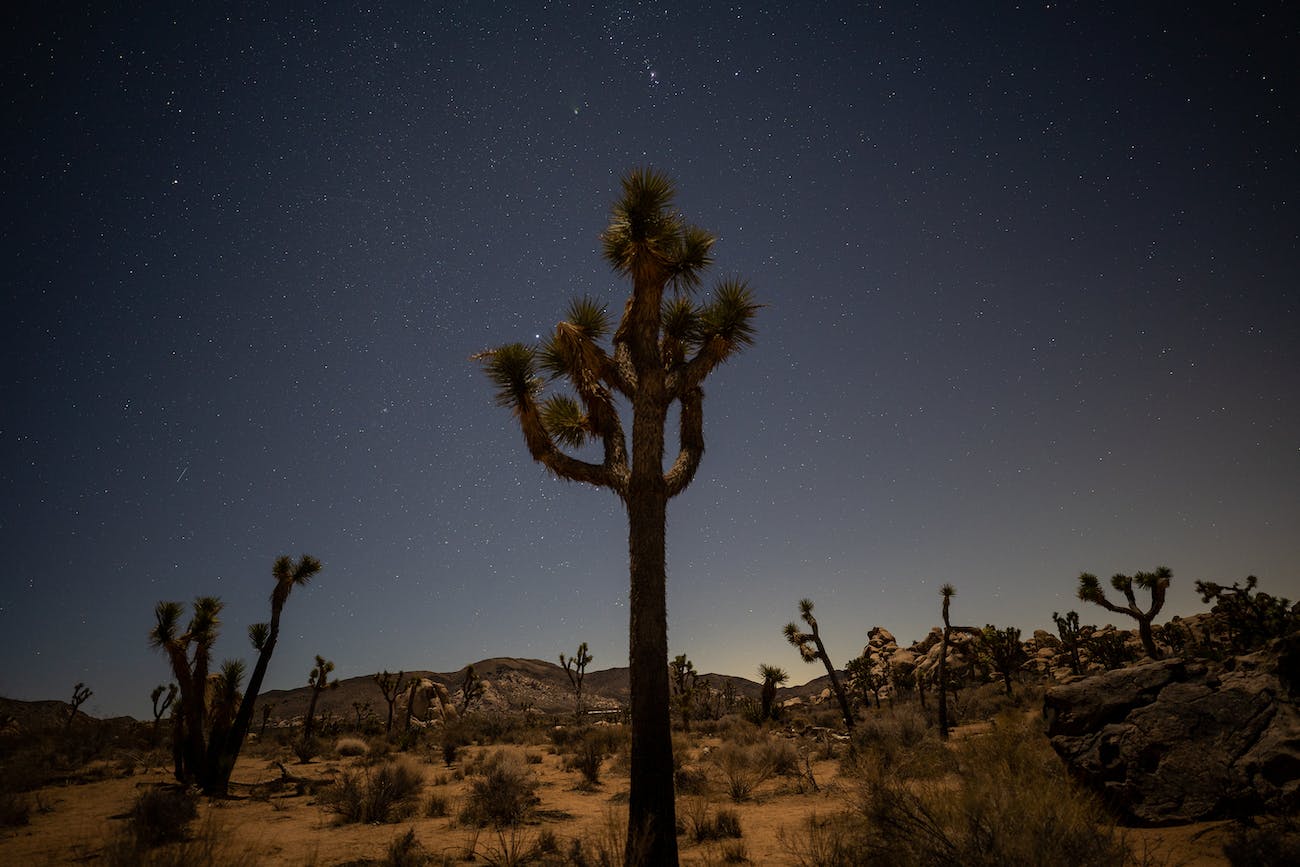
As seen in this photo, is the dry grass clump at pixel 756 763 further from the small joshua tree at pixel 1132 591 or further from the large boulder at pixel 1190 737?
the small joshua tree at pixel 1132 591

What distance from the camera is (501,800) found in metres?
9.80

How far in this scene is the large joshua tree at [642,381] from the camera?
276 inches

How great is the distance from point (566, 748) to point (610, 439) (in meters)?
18.3

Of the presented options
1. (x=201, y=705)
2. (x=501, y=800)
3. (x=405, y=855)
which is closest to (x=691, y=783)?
(x=501, y=800)

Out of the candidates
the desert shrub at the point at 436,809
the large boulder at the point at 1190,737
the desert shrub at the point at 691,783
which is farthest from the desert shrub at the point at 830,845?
the desert shrub at the point at 436,809

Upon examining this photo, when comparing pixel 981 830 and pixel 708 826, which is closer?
pixel 981 830

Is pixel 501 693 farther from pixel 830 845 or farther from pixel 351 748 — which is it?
pixel 830 845

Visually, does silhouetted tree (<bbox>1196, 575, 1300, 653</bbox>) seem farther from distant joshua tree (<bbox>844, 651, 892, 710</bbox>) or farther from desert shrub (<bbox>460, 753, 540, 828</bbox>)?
distant joshua tree (<bbox>844, 651, 892, 710</bbox>)

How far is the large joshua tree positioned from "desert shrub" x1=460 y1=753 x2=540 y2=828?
3.95 m

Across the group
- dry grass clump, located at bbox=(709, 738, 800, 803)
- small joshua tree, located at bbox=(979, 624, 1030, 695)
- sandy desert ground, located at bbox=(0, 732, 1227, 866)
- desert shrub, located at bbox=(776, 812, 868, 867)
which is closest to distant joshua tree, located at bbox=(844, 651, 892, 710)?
small joshua tree, located at bbox=(979, 624, 1030, 695)

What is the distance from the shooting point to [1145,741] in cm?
700

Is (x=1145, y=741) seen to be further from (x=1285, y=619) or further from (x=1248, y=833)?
(x=1285, y=619)

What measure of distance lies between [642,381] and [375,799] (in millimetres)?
9722

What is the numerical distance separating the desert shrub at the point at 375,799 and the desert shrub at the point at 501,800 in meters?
1.64
